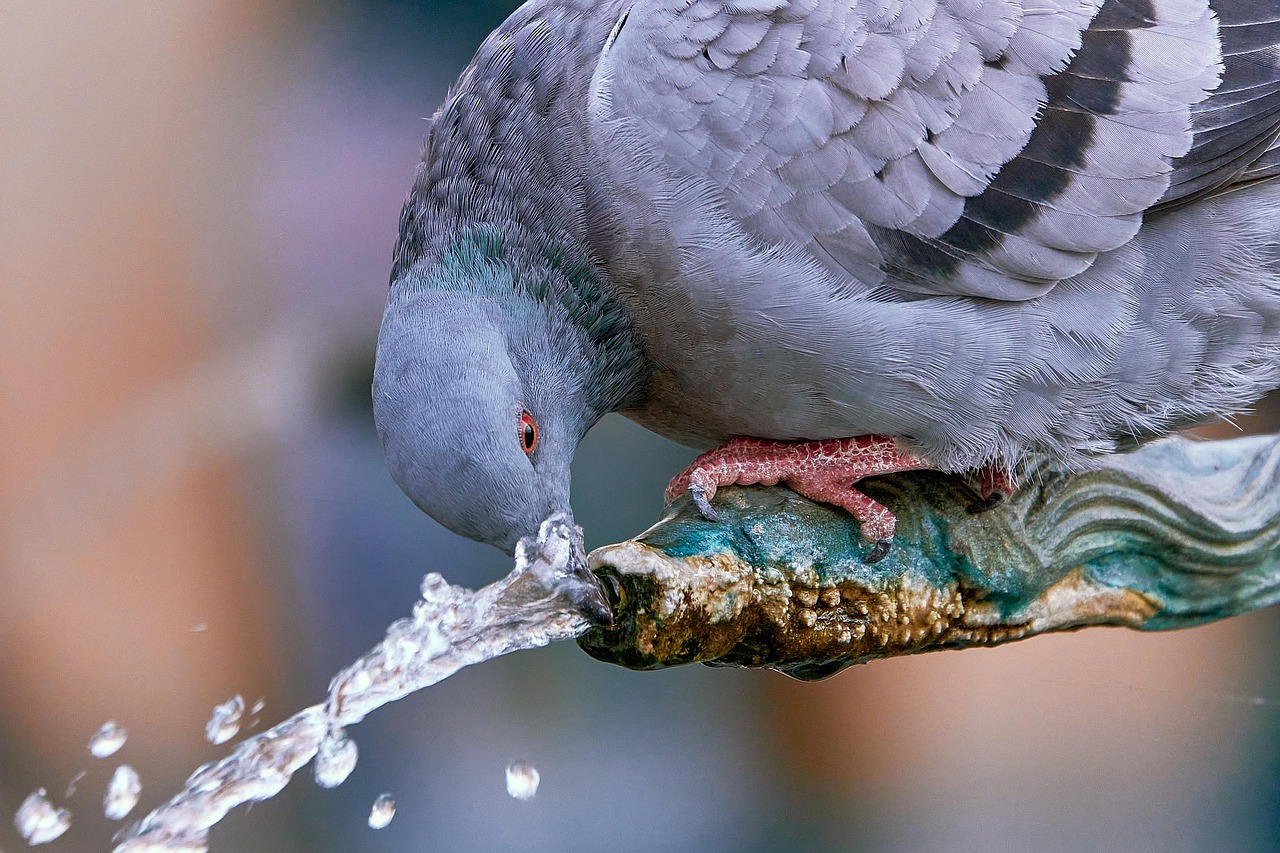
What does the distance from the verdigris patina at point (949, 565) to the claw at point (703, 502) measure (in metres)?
0.02

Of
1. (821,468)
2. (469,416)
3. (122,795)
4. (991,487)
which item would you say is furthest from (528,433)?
(122,795)

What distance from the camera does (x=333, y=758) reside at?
2.40m

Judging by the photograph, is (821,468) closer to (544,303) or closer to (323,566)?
(544,303)

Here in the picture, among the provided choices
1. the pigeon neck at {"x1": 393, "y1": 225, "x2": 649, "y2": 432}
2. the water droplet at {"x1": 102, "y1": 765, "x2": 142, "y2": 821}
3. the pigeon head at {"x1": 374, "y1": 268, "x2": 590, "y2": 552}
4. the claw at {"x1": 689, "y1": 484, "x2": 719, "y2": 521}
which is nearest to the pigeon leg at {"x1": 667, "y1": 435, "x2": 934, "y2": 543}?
the claw at {"x1": 689, "y1": 484, "x2": 719, "y2": 521}

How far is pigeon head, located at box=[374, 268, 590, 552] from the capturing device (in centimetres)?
223

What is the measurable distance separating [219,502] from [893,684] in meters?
3.52

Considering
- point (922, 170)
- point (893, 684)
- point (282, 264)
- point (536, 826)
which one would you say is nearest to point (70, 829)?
point (536, 826)

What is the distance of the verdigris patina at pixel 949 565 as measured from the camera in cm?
230

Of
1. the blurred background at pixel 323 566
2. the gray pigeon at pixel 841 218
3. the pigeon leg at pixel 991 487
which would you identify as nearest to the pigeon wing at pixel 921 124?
the gray pigeon at pixel 841 218

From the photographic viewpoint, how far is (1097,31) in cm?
252

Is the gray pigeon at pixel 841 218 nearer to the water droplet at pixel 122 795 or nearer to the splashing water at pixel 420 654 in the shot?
the splashing water at pixel 420 654

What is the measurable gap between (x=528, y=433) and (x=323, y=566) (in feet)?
11.3

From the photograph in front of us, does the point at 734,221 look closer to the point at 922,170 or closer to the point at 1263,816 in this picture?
the point at 922,170

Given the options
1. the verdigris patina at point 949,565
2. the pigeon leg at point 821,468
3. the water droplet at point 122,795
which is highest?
the pigeon leg at point 821,468
